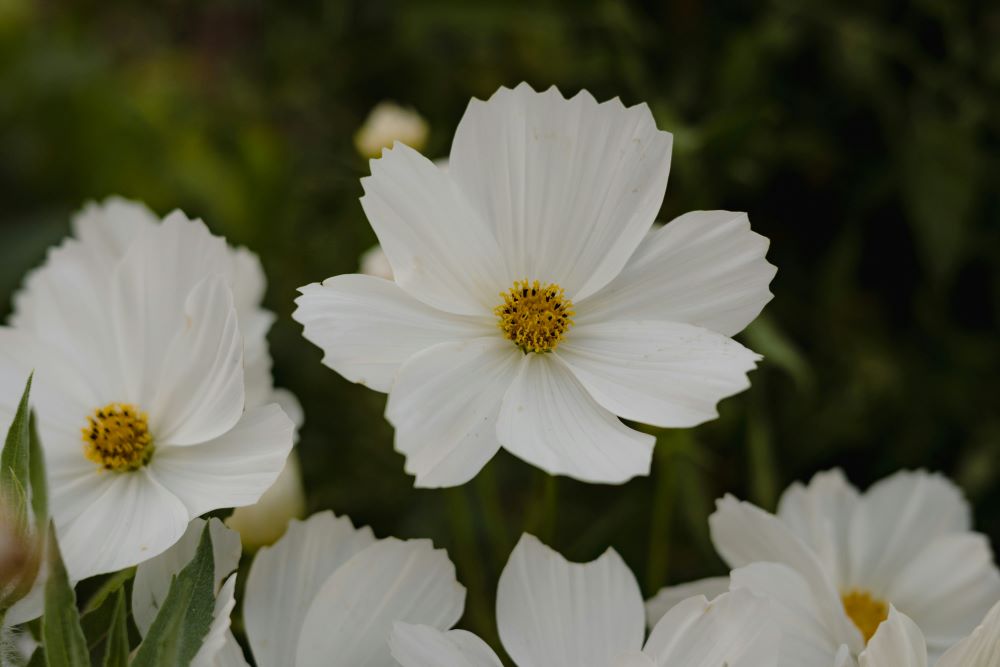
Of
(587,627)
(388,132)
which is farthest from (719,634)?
(388,132)

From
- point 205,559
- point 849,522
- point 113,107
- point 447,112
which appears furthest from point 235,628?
point 113,107

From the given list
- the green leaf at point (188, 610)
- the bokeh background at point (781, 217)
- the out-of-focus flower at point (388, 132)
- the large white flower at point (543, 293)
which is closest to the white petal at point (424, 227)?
the large white flower at point (543, 293)

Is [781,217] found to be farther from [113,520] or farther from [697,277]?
[113,520]

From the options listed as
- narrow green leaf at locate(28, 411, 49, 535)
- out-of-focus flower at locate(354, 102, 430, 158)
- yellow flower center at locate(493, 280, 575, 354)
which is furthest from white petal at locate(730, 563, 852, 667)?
out-of-focus flower at locate(354, 102, 430, 158)

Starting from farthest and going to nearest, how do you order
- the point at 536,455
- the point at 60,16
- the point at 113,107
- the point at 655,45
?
the point at 60,16 → the point at 113,107 → the point at 655,45 → the point at 536,455

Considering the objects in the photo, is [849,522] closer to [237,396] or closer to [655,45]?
[237,396]

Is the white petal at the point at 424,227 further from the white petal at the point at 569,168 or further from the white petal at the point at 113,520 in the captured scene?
the white petal at the point at 113,520
